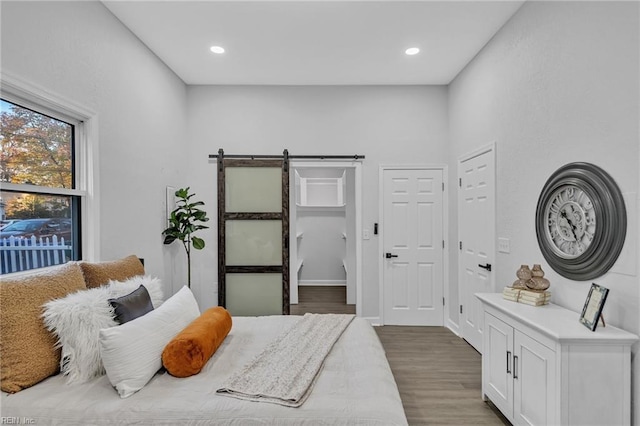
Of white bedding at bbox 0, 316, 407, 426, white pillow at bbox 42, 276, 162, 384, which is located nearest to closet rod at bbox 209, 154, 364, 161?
white pillow at bbox 42, 276, 162, 384

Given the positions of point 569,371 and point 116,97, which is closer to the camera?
point 569,371

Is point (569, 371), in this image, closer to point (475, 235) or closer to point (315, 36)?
point (475, 235)

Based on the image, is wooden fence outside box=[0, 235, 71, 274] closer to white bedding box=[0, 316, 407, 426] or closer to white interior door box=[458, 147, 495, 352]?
white bedding box=[0, 316, 407, 426]

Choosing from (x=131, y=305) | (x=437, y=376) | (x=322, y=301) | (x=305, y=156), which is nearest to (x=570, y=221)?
(x=437, y=376)

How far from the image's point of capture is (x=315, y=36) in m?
3.21

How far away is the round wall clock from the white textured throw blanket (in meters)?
1.57

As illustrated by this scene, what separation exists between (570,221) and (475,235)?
4.88 feet

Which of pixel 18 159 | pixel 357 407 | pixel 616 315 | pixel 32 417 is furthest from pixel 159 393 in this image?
pixel 616 315

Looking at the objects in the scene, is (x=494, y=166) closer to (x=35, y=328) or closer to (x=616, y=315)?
(x=616, y=315)

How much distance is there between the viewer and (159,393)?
1.56 meters

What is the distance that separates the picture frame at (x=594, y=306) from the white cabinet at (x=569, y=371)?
38 mm

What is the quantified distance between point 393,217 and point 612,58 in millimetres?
2800

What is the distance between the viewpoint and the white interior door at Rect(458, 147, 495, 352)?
3.31 m

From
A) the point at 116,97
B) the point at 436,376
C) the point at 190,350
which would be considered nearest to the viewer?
the point at 190,350
